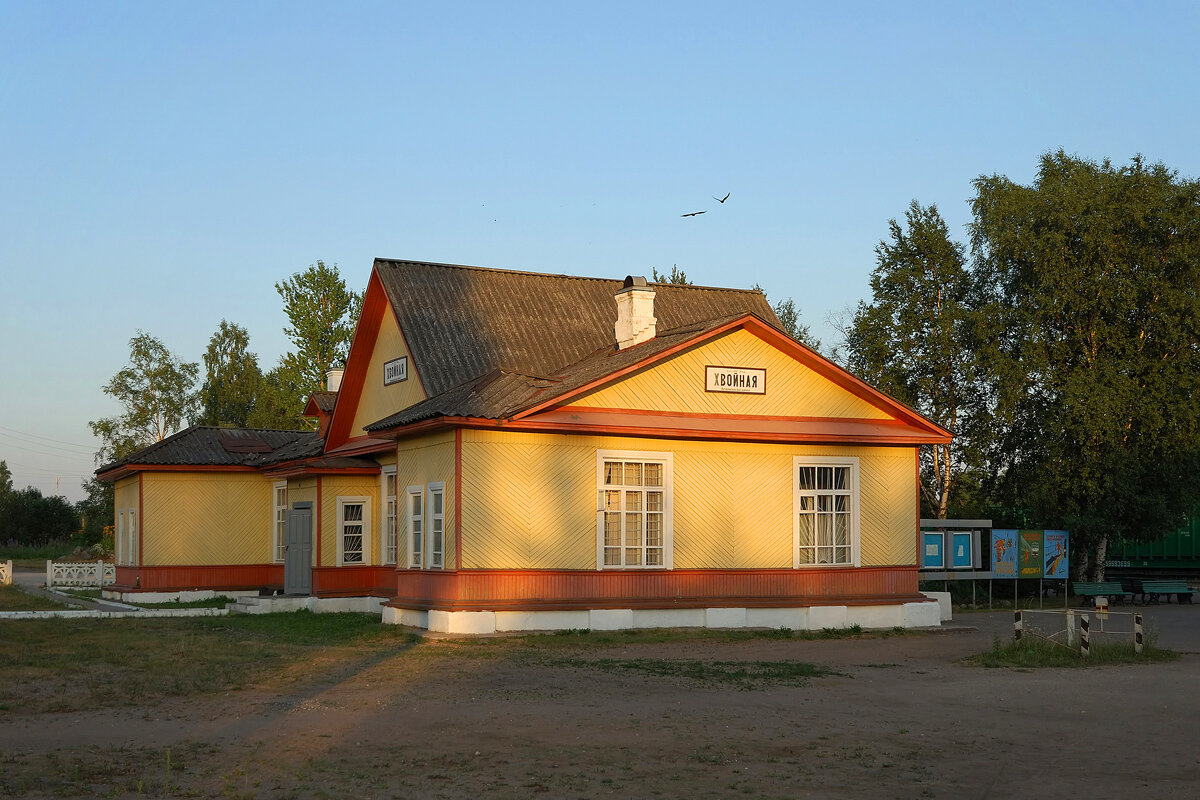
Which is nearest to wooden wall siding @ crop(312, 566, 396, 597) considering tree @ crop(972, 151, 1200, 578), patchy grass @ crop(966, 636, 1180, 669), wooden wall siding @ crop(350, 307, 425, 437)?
wooden wall siding @ crop(350, 307, 425, 437)

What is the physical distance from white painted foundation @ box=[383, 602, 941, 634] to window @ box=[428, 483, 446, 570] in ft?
3.20

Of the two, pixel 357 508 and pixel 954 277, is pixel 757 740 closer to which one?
pixel 357 508

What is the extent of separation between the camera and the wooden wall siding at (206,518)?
31.8m

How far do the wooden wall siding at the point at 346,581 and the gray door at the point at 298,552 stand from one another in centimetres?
78

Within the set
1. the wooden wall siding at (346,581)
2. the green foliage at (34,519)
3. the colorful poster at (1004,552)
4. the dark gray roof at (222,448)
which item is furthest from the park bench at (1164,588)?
the green foliage at (34,519)

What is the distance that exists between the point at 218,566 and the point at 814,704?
2267 cm

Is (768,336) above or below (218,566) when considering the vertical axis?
above

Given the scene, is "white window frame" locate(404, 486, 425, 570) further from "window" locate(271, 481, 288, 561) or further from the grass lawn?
the grass lawn

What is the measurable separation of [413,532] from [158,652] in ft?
20.2

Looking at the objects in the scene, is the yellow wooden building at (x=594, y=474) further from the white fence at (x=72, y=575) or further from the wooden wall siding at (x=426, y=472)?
the white fence at (x=72, y=575)

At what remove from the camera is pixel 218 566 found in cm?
3222

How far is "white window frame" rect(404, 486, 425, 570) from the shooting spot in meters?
22.9

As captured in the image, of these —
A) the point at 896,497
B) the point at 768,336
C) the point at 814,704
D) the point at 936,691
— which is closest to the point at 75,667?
the point at 814,704

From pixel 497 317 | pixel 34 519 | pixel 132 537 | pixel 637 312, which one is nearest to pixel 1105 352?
pixel 637 312
